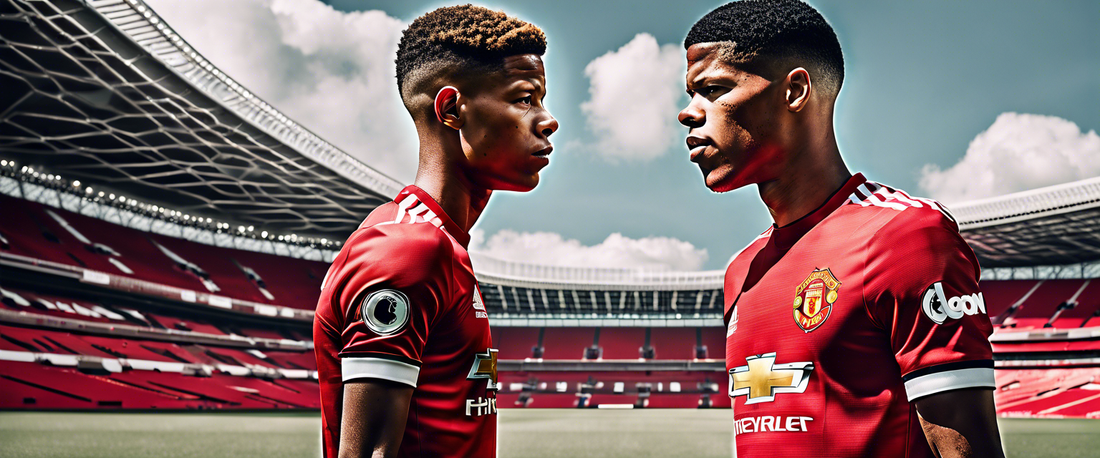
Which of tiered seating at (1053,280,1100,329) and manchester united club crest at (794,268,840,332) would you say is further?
tiered seating at (1053,280,1100,329)

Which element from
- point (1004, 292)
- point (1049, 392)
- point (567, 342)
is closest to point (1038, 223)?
point (1049, 392)

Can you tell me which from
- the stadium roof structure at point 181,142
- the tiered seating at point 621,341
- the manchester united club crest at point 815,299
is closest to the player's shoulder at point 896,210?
the manchester united club crest at point 815,299

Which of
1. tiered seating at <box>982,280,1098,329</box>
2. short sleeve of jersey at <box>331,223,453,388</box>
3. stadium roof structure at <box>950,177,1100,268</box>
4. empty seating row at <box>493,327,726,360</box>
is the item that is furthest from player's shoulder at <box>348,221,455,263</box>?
empty seating row at <box>493,327,726,360</box>

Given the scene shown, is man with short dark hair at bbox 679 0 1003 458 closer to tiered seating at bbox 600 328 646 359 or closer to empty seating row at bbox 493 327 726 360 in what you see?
empty seating row at bbox 493 327 726 360

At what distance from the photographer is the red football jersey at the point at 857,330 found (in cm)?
178

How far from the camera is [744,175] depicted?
227 centimetres

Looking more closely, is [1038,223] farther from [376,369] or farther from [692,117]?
[376,369]

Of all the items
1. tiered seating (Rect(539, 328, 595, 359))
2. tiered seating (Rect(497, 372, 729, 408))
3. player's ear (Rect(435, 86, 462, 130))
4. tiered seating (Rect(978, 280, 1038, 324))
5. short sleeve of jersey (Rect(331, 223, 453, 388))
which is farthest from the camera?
tiered seating (Rect(539, 328, 595, 359))

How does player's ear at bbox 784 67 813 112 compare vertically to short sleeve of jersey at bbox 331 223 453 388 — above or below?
above

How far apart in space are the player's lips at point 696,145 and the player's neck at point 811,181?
26 cm

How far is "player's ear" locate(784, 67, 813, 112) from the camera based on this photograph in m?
2.22

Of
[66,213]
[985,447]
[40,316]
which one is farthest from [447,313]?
[66,213]

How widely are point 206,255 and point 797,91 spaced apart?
4444 cm

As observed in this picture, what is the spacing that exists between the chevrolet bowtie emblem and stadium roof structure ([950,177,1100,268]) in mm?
37381
